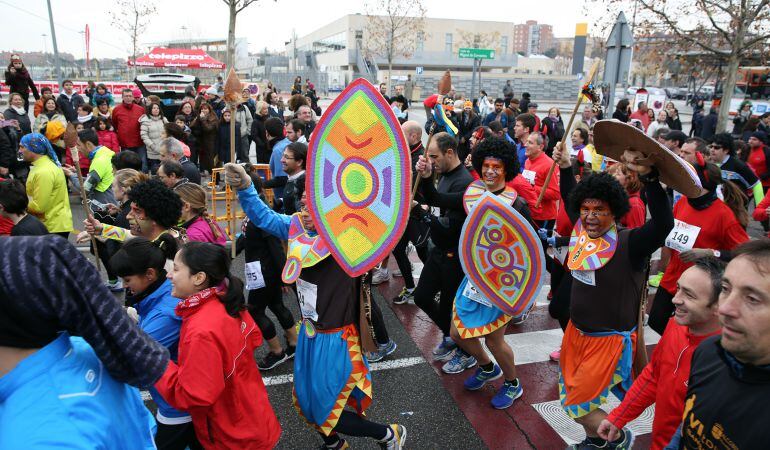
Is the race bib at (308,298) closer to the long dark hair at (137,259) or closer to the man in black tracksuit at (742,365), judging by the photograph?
the long dark hair at (137,259)

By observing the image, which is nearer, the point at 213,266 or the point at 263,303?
the point at 213,266

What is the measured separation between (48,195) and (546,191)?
16.8 feet

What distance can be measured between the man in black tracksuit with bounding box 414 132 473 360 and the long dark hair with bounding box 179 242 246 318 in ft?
5.57

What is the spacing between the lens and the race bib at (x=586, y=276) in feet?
9.68

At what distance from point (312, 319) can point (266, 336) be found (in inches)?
57.1

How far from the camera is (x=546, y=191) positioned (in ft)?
17.6

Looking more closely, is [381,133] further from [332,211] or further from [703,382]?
[703,382]

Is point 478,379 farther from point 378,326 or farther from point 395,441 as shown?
point 395,441

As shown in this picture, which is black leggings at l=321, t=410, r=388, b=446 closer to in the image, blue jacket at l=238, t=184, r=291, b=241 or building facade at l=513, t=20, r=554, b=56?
blue jacket at l=238, t=184, r=291, b=241

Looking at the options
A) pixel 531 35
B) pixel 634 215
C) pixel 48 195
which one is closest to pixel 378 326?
pixel 634 215

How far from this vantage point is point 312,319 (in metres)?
2.90

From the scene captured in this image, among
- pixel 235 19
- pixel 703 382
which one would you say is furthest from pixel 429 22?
pixel 703 382

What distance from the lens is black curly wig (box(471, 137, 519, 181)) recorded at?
3875 millimetres

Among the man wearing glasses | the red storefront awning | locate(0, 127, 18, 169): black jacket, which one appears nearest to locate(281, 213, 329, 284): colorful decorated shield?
the man wearing glasses
